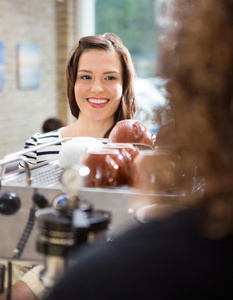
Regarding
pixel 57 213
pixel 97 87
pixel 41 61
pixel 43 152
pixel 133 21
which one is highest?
pixel 133 21

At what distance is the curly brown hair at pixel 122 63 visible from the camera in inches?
64.8

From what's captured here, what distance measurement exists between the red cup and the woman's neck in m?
0.83

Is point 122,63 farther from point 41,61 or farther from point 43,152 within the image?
point 41,61

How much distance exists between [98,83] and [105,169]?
0.81 metres

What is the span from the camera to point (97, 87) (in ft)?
5.18

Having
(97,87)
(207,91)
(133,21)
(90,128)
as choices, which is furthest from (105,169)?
(133,21)

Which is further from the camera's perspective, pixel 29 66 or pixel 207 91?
pixel 29 66

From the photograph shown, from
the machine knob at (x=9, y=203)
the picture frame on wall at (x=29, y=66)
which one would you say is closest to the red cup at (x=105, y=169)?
the machine knob at (x=9, y=203)

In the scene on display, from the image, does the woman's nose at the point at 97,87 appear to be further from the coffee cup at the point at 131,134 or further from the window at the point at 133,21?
the window at the point at 133,21

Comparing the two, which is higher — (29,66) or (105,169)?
(29,66)

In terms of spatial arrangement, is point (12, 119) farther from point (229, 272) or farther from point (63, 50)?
point (229, 272)

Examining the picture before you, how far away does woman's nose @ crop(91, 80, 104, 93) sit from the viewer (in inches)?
62.2

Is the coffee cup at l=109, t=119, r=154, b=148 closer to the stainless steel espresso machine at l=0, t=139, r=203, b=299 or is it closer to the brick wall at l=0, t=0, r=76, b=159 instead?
the stainless steel espresso machine at l=0, t=139, r=203, b=299

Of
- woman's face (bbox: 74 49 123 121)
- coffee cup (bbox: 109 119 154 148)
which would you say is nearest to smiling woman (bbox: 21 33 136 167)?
woman's face (bbox: 74 49 123 121)
